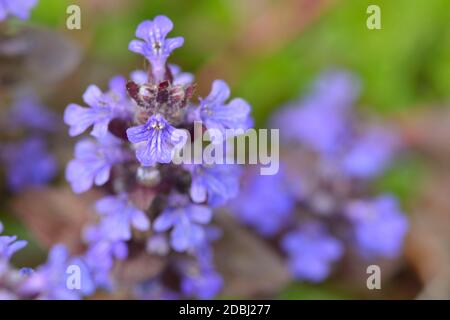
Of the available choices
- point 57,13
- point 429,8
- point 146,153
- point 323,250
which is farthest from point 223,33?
point 146,153

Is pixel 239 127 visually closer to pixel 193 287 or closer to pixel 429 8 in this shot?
pixel 193 287

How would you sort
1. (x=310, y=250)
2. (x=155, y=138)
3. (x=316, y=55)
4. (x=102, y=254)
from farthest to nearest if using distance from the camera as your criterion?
1. (x=316, y=55)
2. (x=310, y=250)
3. (x=102, y=254)
4. (x=155, y=138)

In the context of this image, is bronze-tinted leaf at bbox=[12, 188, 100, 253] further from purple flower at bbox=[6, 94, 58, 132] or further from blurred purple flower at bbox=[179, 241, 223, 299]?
blurred purple flower at bbox=[179, 241, 223, 299]

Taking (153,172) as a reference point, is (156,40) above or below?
above

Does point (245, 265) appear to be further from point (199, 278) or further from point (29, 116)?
point (29, 116)

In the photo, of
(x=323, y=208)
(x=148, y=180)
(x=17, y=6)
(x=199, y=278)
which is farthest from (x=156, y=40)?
(x=323, y=208)

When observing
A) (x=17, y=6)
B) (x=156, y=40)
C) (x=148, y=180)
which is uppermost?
(x=17, y=6)

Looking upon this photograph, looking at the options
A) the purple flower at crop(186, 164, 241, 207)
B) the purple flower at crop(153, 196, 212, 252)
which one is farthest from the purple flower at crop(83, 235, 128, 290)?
the purple flower at crop(186, 164, 241, 207)
